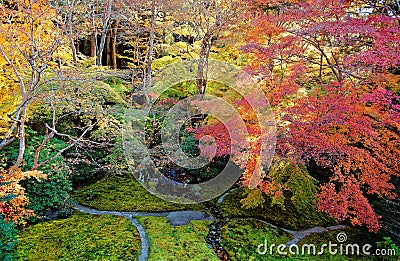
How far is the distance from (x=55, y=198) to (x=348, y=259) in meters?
7.27

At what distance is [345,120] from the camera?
5875mm

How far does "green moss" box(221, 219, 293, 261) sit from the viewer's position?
6.43m

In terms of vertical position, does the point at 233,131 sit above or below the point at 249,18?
below

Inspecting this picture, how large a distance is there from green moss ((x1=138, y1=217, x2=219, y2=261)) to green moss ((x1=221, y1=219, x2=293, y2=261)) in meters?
A: 0.50

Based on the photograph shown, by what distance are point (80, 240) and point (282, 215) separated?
5.42m

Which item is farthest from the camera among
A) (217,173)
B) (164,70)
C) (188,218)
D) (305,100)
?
(164,70)

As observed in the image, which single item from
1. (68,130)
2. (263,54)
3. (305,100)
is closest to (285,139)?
(305,100)

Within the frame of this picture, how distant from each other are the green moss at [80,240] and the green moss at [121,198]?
98cm

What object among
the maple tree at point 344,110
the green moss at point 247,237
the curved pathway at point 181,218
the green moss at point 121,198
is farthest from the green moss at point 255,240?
the green moss at point 121,198

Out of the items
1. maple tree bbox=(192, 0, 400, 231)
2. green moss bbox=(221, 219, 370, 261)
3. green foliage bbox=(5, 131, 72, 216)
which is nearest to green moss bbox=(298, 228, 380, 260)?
green moss bbox=(221, 219, 370, 261)

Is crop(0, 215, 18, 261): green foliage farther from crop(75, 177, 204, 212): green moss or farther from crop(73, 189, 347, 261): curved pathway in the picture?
crop(75, 177, 204, 212): green moss

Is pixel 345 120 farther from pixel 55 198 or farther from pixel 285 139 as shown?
pixel 55 198

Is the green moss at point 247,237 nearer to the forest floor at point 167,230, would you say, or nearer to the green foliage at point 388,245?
the forest floor at point 167,230

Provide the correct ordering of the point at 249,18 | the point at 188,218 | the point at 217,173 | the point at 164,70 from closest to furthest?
the point at 188,218
the point at 249,18
the point at 217,173
the point at 164,70
